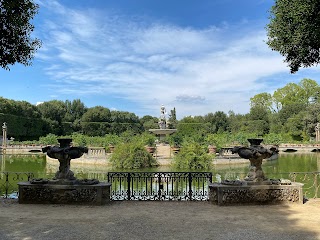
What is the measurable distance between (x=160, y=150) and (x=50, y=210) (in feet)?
67.2

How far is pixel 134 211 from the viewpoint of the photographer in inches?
298

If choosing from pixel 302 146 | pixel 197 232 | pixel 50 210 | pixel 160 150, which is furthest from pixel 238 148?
pixel 302 146

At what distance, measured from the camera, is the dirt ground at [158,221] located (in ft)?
18.7

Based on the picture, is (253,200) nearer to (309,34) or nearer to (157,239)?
(157,239)

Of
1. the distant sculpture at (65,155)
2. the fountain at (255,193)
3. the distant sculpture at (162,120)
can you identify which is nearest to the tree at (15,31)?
the distant sculpture at (65,155)

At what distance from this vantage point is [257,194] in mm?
8273

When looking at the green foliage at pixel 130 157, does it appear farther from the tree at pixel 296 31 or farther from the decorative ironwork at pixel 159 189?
the tree at pixel 296 31

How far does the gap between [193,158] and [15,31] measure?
40.0 ft

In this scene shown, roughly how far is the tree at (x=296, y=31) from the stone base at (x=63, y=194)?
6.87 m

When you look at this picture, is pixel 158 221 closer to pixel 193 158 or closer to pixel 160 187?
pixel 160 187

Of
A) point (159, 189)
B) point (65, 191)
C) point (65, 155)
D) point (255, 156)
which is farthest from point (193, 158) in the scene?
point (65, 191)

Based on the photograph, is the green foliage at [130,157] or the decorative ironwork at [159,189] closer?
the decorative ironwork at [159,189]

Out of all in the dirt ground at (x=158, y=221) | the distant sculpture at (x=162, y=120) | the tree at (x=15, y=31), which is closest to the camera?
the dirt ground at (x=158, y=221)

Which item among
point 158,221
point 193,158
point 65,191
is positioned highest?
point 193,158
